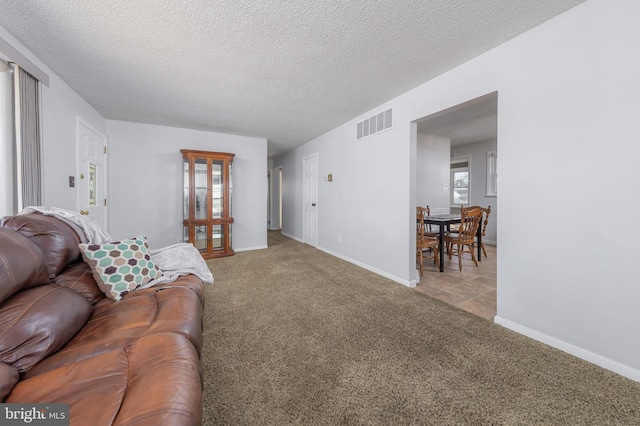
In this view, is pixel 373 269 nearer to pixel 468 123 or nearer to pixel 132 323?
pixel 132 323

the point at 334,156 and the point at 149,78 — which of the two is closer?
the point at 149,78

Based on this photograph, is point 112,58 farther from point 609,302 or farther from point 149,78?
point 609,302

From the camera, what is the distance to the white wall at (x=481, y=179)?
19.0 ft

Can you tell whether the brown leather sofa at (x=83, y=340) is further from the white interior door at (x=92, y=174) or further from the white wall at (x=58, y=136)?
the white interior door at (x=92, y=174)

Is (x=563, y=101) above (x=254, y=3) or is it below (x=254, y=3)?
below

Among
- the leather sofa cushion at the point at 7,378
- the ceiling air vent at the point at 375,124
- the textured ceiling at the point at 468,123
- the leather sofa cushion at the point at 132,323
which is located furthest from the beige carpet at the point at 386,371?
the textured ceiling at the point at 468,123

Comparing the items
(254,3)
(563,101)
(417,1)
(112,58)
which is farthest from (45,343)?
(563,101)

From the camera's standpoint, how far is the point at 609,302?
1.64m

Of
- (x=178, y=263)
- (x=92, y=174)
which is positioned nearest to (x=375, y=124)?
(x=178, y=263)

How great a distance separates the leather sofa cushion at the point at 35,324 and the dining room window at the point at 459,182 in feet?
23.6

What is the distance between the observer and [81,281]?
4.97ft

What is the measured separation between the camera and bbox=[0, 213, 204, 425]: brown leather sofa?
0.78 m

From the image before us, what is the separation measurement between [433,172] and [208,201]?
4.72m

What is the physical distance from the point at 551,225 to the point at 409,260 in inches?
58.6
